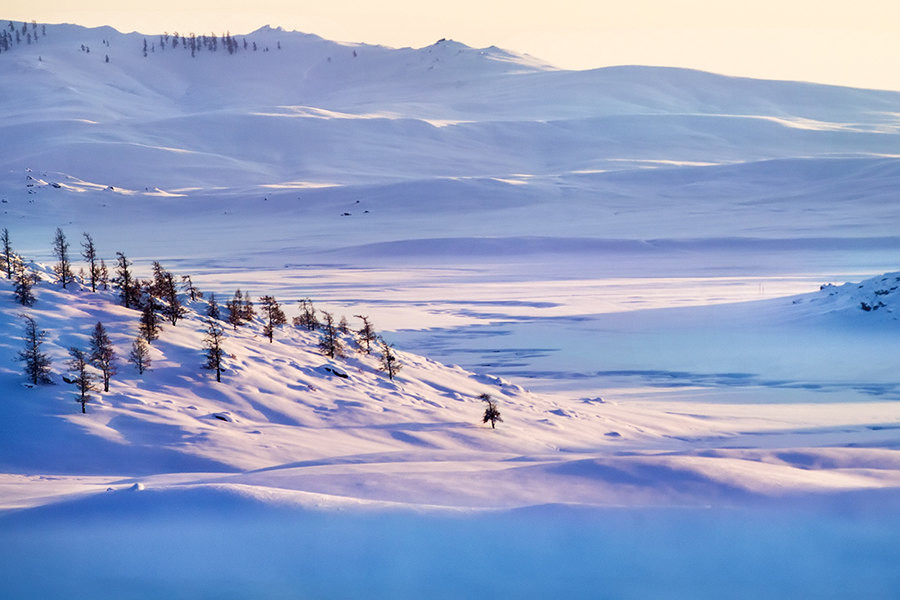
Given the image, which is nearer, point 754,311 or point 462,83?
point 754,311

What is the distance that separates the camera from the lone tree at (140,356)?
6465mm

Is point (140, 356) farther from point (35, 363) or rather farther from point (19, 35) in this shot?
point (19, 35)

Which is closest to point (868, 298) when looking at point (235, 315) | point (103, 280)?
point (235, 315)

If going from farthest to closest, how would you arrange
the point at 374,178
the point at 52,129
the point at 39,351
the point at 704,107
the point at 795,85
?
the point at 795,85
the point at 704,107
the point at 52,129
the point at 374,178
the point at 39,351

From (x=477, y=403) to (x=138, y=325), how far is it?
2765 mm

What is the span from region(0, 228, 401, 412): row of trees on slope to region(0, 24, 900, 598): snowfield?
0.11 meters

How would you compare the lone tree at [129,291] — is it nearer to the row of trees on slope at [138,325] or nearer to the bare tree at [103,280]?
the row of trees on slope at [138,325]

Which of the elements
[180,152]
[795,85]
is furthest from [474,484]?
[795,85]

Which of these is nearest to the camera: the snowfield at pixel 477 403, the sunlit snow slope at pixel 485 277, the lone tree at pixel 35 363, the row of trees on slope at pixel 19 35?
the snowfield at pixel 477 403

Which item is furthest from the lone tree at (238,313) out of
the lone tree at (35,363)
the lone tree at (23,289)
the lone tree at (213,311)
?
the lone tree at (35,363)

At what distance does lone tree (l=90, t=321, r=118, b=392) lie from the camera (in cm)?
591

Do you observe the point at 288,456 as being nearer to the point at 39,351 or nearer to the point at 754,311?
the point at 39,351

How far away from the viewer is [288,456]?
5.16 meters

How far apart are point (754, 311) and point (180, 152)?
4976cm
